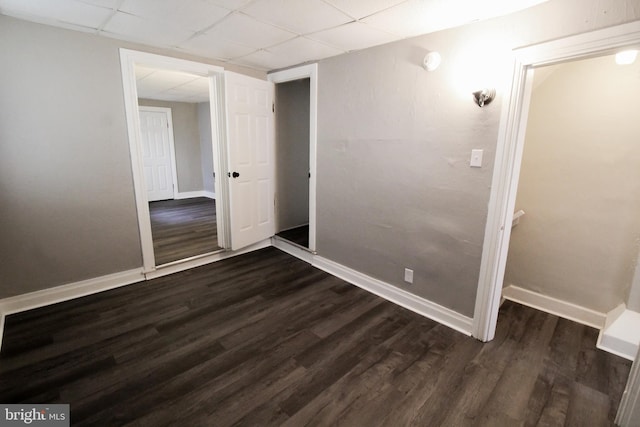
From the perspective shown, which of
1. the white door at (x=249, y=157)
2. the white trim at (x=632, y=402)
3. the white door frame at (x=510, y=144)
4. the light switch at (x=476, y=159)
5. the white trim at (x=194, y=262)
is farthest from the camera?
the white door at (x=249, y=157)

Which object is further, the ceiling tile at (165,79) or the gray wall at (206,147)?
the gray wall at (206,147)

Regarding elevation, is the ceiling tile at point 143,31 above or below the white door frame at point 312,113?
above

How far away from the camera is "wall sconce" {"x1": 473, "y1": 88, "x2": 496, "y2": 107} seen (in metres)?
1.99

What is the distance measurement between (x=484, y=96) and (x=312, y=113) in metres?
1.81

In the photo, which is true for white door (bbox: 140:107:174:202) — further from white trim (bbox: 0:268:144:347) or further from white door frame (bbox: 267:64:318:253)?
white door frame (bbox: 267:64:318:253)

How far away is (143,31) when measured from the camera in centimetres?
243

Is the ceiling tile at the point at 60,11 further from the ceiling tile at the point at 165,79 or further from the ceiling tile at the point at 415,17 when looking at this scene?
the ceiling tile at the point at 415,17

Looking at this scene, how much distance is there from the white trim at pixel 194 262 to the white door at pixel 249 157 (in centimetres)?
21

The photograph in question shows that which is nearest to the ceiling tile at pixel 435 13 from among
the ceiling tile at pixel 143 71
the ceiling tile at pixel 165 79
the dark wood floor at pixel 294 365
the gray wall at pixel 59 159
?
the dark wood floor at pixel 294 365

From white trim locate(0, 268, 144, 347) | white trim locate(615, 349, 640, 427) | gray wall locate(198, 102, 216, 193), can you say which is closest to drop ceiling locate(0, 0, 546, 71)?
white trim locate(615, 349, 640, 427)

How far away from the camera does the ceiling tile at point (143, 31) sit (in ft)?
7.26

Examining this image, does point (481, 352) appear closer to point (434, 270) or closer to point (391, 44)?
point (434, 270)

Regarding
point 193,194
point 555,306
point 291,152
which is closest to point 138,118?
point 291,152

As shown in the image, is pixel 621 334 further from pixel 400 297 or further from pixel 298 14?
pixel 298 14
